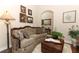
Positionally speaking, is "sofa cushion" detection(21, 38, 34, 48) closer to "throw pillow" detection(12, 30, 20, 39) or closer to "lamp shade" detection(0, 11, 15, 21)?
"throw pillow" detection(12, 30, 20, 39)

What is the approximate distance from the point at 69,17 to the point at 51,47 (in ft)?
1.21

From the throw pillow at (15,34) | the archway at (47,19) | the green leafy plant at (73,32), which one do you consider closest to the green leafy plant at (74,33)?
the green leafy plant at (73,32)

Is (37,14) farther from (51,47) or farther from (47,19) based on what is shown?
(51,47)

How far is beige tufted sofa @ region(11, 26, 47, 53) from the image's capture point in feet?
3.61

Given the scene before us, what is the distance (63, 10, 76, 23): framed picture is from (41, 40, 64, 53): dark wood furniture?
0.23 metres

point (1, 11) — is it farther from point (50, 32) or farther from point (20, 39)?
point (50, 32)

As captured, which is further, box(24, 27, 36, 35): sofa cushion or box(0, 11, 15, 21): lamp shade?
box(24, 27, 36, 35): sofa cushion

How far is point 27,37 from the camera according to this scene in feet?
3.76

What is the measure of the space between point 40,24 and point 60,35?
24cm

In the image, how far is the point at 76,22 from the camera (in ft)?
3.49

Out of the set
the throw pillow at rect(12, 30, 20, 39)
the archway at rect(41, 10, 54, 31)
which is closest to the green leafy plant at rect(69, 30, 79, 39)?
the archway at rect(41, 10, 54, 31)

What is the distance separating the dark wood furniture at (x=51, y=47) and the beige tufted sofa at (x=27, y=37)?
69 mm

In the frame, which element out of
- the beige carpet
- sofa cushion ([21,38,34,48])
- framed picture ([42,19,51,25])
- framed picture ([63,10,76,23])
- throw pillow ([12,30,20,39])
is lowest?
the beige carpet

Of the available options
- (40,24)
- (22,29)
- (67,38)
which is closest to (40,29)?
(40,24)
